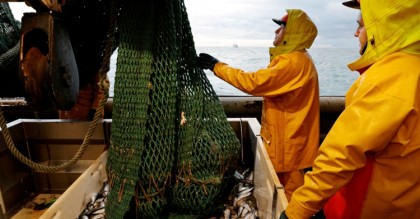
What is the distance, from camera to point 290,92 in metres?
3.01

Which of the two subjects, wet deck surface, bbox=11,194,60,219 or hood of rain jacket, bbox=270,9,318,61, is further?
hood of rain jacket, bbox=270,9,318,61

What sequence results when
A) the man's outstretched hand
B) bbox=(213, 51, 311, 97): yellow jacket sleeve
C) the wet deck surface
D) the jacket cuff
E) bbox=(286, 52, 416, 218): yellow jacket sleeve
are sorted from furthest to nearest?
the man's outstretched hand
bbox=(213, 51, 311, 97): yellow jacket sleeve
the wet deck surface
the jacket cuff
bbox=(286, 52, 416, 218): yellow jacket sleeve

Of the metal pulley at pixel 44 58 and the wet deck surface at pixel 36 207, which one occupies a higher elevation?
the metal pulley at pixel 44 58

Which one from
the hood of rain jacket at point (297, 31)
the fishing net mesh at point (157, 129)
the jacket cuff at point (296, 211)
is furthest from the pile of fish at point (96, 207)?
the hood of rain jacket at point (297, 31)

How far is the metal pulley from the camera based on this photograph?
1.45 metres

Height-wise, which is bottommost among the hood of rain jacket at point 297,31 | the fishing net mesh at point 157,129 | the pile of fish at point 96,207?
the pile of fish at point 96,207

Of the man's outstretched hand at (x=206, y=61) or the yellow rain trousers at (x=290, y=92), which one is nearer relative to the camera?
the yellow rain trousers at (x=290, y=92)

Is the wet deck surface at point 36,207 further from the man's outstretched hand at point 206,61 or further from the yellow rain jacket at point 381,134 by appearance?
the yellow rain jacket at point 381,134

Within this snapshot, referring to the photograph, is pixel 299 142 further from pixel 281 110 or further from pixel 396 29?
pixel 396 29

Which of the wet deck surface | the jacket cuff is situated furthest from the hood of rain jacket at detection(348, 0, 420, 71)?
the wet deck surface

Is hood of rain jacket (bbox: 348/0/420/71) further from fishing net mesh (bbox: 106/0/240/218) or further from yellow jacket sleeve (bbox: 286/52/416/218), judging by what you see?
fishing net mesh (bbox: 106/0/240/218)

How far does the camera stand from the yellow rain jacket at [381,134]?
52.8 inches

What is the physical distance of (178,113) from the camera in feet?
6.82

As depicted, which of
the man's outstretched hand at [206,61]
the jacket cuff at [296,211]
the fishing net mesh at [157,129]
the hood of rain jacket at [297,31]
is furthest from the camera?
the man's outstretched hand at [206,61]
